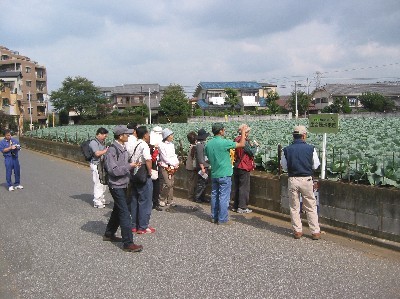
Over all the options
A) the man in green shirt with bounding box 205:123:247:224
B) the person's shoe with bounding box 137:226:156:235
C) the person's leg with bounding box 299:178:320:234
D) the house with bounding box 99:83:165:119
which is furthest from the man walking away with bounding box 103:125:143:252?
the house with bounding box 99:83:165:119

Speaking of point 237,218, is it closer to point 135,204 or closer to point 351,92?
point 135,204

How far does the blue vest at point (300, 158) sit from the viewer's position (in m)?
6.45

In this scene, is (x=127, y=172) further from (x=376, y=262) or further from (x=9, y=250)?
(x=376, y=262)

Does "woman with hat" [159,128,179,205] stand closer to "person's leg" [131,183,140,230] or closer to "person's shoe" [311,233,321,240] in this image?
"person's leg" [131,183,140,230]

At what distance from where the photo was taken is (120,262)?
226 inches

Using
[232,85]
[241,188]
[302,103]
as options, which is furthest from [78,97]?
[241,188]

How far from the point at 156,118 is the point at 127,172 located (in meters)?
60.7

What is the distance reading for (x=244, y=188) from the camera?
866 centimetres

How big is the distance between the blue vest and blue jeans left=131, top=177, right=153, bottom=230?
2389 mm

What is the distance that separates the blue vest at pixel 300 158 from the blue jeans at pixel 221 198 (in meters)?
1.47

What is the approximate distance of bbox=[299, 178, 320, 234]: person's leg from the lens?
6512 mm

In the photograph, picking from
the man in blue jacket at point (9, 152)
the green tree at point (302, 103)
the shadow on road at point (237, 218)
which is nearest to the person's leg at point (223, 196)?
the shadow on road at point (237, 218)

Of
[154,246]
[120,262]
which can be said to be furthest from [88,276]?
[154,246]

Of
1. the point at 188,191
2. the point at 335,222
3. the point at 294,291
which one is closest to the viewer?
the point at 294,291
